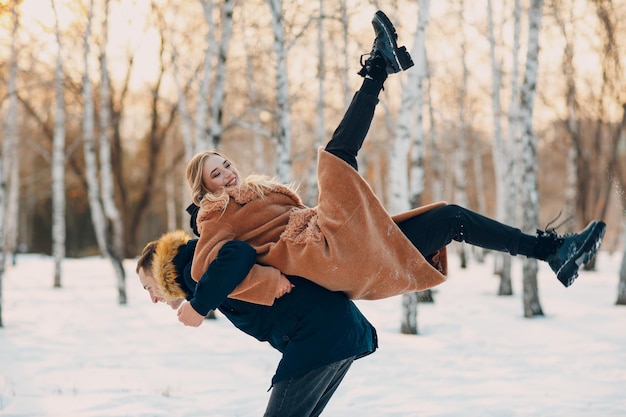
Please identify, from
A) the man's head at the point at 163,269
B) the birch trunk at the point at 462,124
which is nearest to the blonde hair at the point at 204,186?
the man's head at the point at 163,269

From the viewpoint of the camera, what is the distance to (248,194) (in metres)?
2.88

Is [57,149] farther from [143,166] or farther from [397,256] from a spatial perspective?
[143,166]

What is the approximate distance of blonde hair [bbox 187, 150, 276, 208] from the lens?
2888mm

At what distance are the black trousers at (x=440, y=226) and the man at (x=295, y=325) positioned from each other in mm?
430

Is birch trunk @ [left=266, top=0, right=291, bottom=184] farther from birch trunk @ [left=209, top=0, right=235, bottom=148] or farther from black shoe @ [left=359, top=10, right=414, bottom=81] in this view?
black shoe @ [left=359, top=10, right=414, bottom=81]

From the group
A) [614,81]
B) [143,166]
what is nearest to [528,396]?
[614,81]

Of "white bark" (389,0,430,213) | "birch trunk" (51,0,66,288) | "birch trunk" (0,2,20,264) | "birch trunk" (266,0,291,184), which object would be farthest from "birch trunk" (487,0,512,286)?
"birch trunk" (51,0,66,288)

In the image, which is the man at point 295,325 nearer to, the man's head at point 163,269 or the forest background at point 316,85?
the man's head at point 163,269

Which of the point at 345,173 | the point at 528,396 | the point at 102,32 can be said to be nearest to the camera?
the point at 345,173

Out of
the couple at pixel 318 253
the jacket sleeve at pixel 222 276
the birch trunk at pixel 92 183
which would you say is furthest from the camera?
the birch trunk at pixel 92 183

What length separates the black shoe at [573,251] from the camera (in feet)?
9.92

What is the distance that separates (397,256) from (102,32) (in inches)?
408

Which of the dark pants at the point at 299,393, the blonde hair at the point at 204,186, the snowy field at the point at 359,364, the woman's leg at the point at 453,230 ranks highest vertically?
the blonde hair at the point at 204,186

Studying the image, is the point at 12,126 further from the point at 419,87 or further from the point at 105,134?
the point at 419,87
